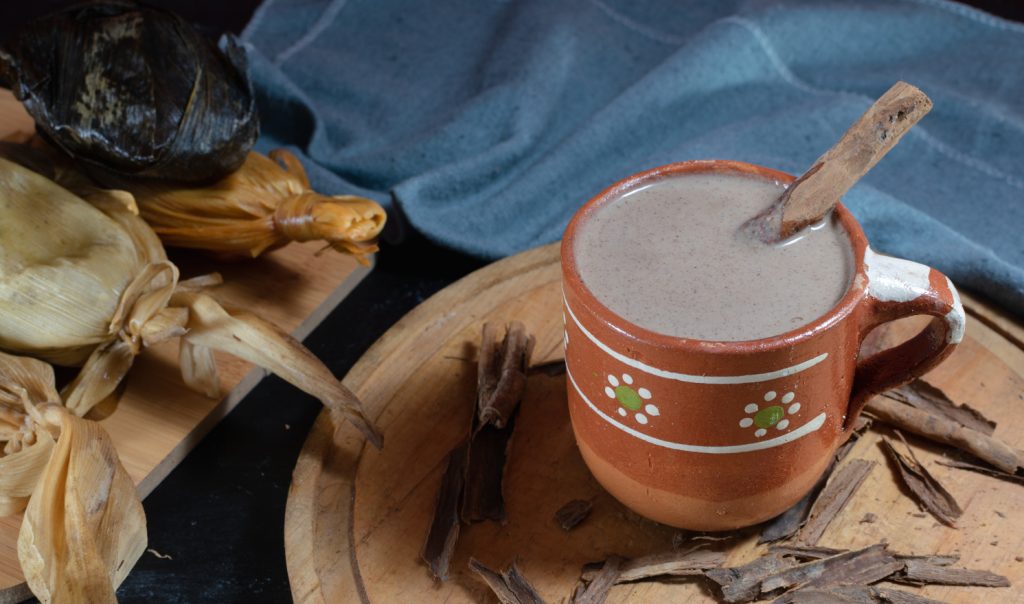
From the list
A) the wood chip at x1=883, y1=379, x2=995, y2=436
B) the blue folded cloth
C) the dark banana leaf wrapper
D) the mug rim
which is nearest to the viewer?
the mug rim

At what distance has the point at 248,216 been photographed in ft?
3.57

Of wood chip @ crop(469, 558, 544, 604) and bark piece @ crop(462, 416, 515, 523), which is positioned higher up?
bark piece @ crop(462, 416, 515, 523)

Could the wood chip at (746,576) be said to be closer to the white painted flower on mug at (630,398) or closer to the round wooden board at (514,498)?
the round wooden board at (514,498)

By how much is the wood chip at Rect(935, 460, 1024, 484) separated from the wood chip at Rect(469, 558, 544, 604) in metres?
0.34

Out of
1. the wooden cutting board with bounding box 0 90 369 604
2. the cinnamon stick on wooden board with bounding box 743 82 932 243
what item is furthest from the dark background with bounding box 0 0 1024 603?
the cinnamon stick on wooden board with bounding box 743 82 932 243

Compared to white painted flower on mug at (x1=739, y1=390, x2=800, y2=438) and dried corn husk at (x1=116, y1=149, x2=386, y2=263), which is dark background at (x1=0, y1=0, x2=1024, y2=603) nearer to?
dried corn husk at (x1=116, y1=149, x2=386, y2=263)

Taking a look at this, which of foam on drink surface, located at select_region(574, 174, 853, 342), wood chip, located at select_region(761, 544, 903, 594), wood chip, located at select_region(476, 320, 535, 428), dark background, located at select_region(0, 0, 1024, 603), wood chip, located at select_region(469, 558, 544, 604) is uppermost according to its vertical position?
foam on drink surface, located at select_region(574, 174, 853, 342)

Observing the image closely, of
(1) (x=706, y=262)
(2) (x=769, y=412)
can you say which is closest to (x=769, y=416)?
(2) (x=769, y=412)

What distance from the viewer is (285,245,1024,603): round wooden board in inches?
31.5

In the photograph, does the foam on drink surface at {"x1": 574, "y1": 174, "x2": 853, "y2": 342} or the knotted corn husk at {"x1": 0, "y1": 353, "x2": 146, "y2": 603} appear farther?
the knotted corn husk at {"x1": 0, "y1": 353, "x2": 146, "y2": 603}

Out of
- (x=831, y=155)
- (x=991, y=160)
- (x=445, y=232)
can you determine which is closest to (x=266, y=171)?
(x=445, y=232)

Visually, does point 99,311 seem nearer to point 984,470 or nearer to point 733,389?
point 733,389

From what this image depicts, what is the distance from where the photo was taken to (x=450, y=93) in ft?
4.50

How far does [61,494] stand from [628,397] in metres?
0.44
